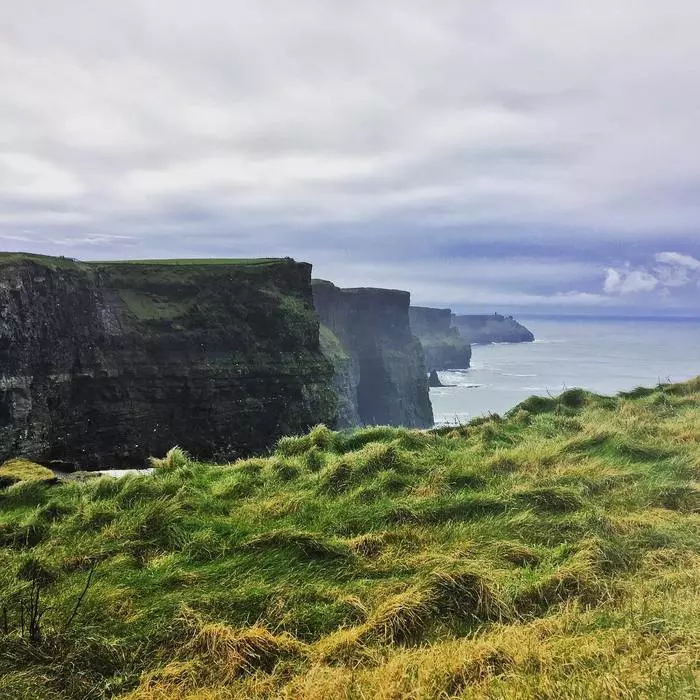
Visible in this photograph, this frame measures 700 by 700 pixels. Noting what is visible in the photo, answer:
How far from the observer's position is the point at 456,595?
4.82 meters

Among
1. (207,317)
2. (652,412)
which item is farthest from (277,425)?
(652,412)

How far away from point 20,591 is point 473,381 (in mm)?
145198

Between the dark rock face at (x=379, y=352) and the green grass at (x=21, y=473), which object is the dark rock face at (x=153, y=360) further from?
the dark rock face at (x=379, y=352)

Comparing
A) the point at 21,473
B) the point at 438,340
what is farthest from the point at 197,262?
the point at 438,340

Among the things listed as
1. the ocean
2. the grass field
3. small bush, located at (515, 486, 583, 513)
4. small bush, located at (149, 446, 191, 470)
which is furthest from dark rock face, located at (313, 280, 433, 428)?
small bush, located at (515, 486, 583, 513)

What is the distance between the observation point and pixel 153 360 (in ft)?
163

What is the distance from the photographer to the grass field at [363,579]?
3.72 m

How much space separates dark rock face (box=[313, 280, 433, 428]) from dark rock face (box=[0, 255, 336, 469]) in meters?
40.6

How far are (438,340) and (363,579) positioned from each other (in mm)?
171154

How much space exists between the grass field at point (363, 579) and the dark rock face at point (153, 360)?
37.4 metres

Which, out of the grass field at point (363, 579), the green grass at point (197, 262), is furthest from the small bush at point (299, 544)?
the green grass at point (197, 262)

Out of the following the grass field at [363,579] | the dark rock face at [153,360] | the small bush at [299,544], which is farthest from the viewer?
the dark rock face at [153,360]

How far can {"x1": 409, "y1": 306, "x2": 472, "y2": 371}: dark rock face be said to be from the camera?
171000 mm

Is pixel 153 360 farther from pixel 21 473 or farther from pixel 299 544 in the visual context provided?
pixel 299 544
